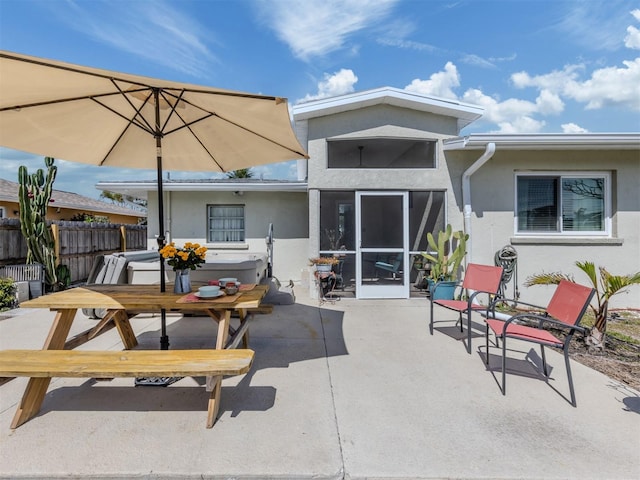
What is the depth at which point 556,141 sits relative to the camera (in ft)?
20.1

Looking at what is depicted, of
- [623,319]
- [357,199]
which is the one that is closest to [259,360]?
[357,199]

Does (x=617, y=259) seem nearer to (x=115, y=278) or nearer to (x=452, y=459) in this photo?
(x=452, y=459)

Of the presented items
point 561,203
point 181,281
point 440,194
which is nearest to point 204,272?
point 181,281

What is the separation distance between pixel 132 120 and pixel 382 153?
Result: 16.9 feet

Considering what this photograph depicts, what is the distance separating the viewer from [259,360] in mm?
3934

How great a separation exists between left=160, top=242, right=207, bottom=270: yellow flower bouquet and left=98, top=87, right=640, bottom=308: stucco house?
3.97 m

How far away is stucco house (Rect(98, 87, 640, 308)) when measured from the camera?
685 cm

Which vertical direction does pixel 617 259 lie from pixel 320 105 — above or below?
below

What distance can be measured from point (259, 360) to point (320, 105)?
5343 millimetres

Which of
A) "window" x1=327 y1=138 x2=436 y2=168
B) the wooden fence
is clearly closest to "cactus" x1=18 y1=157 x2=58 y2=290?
the wooden fence

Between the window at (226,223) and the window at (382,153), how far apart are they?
3694 millimetres

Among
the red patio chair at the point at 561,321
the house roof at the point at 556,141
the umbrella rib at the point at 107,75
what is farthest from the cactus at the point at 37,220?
the house roof at the point at 556,141

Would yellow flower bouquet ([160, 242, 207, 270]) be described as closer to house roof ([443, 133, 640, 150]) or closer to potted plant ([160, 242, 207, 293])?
potted plant ([160, 242, 207, 293])

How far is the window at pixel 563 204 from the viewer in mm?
6945
